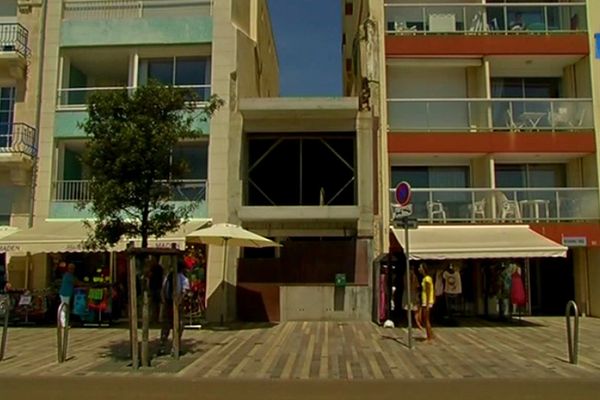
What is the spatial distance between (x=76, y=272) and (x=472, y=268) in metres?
13.3

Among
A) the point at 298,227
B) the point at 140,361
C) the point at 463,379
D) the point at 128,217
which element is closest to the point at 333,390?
the point at 463,379

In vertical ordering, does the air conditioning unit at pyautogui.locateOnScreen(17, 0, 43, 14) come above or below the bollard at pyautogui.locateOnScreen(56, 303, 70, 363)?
above

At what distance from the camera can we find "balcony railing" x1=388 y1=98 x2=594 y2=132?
22.0 metres

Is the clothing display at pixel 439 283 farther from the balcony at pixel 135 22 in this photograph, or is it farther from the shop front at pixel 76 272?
the balcony at pixel 135 22

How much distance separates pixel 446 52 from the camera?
22.3m

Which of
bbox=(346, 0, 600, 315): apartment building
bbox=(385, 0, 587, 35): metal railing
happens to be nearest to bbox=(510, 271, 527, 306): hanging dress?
bbox=(346, 0, 600, 315): apartment building

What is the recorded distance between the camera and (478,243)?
1847cm

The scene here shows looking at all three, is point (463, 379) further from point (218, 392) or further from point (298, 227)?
point (298, 227)

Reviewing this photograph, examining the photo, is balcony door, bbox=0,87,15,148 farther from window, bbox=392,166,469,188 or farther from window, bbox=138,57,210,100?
window, bbox=392,166,469,188

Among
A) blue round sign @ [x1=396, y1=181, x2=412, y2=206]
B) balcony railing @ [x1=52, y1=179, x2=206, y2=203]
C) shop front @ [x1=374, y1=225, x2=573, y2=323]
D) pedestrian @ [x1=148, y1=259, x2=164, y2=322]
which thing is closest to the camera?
pedestrian @ [x1=148, y1=259, x2=164, y2=322]

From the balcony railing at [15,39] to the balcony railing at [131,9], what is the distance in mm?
1511

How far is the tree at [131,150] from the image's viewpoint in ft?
40.5

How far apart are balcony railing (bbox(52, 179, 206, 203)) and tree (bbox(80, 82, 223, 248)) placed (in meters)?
7.72

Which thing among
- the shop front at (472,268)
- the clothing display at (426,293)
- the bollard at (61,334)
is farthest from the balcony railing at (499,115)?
the bollard at (61,334)
